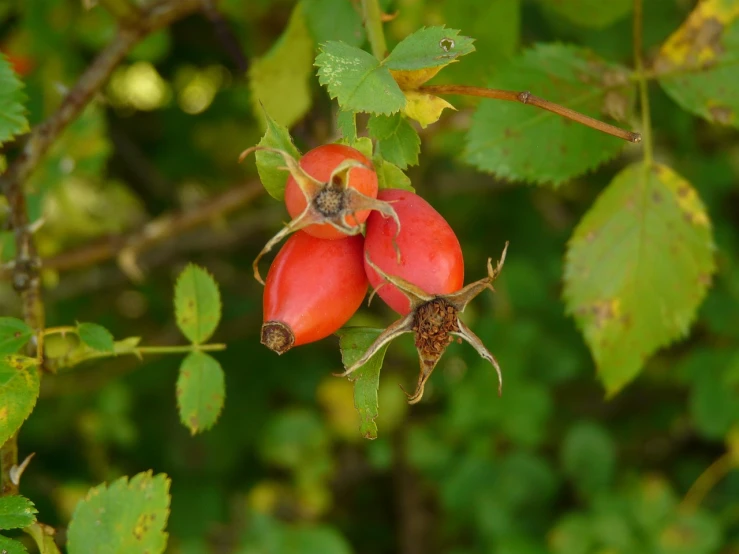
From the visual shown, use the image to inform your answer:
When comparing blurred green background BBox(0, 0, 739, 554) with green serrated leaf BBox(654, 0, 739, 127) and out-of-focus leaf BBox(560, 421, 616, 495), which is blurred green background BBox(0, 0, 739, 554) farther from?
green serrated leaf BBox(654, 0, 739, 127)

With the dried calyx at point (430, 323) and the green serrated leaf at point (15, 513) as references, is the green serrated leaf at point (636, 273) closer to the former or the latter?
the dried calyx at point (430, 323)

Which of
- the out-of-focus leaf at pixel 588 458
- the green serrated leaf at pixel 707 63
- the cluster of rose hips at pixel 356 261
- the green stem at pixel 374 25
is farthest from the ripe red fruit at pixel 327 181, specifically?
the out-of-focus leaf at pixel 588 458

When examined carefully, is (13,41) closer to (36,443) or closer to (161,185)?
(161,185)

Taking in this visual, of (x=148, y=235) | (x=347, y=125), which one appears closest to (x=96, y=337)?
(x=347, y=125)

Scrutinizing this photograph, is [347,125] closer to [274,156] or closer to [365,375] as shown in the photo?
[274,156]

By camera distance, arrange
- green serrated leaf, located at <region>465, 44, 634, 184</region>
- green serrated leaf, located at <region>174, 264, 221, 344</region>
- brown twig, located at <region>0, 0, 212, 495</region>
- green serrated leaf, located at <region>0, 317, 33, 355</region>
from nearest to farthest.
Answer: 1. green serrated leaf, located at <region>0, 317, 33, 355</region>
2. brown twig, located at <region>0, 0, 212, 495</region>
3. green serrated leaf, located at <region>174, 264, 221, 344</region>
4. green serrated leaf, located at <region>465, 44, 634, 184</region>

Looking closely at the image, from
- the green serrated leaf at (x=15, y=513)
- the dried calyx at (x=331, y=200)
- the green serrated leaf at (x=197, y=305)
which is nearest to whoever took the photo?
the dried calyx at (x=331, y=200)

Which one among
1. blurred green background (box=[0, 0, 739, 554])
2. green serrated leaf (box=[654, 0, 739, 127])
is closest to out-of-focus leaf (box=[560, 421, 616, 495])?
blurred green background (box=[0, 0, 739, 554])
